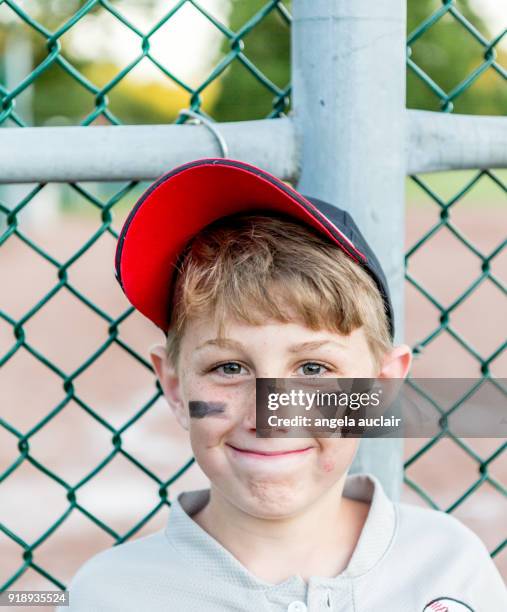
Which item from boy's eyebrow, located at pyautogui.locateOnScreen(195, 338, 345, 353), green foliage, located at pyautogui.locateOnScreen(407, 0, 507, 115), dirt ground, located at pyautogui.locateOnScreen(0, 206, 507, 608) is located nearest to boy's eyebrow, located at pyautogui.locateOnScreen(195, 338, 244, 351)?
boy's eyebrow, located at pyautogui.locateOnScreen(195, 338, 345, 353)

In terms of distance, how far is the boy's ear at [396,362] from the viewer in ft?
4.62

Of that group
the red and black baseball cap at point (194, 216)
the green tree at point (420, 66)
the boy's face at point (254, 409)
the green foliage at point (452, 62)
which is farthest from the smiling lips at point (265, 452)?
the green foliage at point (452, 62)

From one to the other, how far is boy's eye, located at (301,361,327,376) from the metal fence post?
22cm

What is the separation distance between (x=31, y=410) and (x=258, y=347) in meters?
5.38

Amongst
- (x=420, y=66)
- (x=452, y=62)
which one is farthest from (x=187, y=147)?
(x=452, y=62)

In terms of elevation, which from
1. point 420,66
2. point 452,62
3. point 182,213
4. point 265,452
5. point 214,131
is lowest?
point 265,452

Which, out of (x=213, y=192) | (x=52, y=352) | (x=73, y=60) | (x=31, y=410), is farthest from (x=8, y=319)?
(x=73, y=60)

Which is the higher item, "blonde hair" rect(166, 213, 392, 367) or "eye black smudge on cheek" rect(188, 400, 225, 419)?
"blonde hair" rect(166, 213, 392, 367)

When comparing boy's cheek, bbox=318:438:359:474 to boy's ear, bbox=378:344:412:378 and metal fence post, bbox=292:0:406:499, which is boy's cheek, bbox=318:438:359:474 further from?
metal fence post, bbox=292:0:406:499

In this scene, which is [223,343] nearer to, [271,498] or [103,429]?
[271,498]

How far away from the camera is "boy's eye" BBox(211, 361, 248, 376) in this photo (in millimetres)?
1282

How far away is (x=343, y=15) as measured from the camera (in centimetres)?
131

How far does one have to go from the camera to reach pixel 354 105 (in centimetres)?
133

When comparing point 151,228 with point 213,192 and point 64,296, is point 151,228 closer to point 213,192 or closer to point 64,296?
point 213,192
